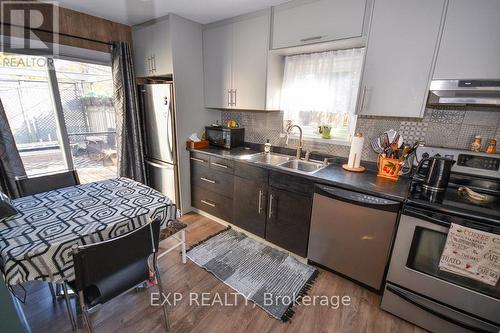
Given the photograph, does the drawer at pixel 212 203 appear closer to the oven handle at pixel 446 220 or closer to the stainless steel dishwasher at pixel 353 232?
the stainless steel dishwasher at pixel 353 232

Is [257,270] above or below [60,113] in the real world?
below

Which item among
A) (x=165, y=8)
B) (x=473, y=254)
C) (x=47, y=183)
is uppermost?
(x=165, y=8)

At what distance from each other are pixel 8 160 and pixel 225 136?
2055 mm

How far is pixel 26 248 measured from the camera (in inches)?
40.0

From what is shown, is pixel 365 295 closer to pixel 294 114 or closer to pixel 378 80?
pixel 378 80

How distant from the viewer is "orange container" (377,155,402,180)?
5.82 ft

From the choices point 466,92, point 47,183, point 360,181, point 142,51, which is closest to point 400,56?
point 466,92

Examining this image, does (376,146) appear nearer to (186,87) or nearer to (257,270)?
(257,270)

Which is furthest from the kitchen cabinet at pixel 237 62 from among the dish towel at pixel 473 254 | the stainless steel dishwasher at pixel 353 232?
the dish towel at pixel 473 254

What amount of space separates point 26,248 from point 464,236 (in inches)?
88.1

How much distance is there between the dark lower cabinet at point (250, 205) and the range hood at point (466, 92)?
1.47m

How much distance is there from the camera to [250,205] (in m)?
2.31

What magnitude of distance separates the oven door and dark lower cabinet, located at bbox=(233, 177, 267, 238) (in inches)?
44.1

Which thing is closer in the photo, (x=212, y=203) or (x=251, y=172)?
(x=251, y=172)
